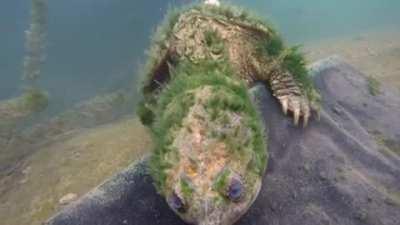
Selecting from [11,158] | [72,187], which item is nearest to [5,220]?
[72,187]

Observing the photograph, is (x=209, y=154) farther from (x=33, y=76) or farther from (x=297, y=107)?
(x=33, y=76)

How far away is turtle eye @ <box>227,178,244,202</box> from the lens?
2.13 m

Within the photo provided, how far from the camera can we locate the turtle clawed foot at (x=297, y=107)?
11.2 feet

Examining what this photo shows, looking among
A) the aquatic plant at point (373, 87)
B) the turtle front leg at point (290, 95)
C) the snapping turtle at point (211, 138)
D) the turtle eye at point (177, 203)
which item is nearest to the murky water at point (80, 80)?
the turtle front leg at point (290, 95)

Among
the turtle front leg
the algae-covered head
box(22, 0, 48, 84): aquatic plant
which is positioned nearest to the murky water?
box(22, 0, 48, 84): aquatic plant

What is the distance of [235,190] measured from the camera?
2148mm

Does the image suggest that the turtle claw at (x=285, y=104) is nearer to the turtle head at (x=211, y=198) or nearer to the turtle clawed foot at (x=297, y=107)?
the turtle clawed foot at (x=297, y=107)

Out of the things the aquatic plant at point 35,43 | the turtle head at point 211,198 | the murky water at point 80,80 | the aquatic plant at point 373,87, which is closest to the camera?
the turtle head at point 211,198

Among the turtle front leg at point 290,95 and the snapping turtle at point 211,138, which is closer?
the snapping turtle at point 211,138

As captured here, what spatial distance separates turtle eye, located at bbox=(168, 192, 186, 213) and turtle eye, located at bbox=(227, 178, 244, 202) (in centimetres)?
26

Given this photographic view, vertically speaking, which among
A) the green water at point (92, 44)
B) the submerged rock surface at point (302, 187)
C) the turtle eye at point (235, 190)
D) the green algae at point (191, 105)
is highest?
the green algae at point (191, 105)

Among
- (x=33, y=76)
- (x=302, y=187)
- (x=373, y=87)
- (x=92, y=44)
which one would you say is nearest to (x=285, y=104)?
(x=302, y=187)

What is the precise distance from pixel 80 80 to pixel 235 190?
79.7ft

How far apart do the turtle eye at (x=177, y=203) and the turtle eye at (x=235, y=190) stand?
0.26 m
